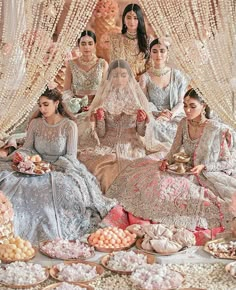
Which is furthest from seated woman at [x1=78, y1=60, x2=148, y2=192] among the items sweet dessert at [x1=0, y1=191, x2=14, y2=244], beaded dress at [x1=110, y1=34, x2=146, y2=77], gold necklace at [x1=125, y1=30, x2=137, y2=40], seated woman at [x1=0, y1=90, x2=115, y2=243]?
sweet dessert at [x1=0, y1=191, x2=14, y2=244]

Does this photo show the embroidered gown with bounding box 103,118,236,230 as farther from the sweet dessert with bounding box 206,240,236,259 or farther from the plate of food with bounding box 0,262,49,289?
the plate of food with bounding box 0,262,49,289

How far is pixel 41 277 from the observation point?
365 cm

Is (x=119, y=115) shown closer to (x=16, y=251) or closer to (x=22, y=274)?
(x=16, y=251)

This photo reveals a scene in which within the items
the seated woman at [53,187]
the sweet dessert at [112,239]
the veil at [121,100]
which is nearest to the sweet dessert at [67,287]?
the sweet dessert at [112,239]

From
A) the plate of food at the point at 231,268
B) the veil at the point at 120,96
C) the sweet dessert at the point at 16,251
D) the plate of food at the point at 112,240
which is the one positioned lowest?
the sweet dessert at the point at 16,251

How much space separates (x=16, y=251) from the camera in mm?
3877

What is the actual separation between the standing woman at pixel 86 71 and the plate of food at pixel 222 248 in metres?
2.78

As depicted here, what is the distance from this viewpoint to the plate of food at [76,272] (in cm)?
365

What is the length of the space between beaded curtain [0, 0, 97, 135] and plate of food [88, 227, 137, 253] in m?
0.86

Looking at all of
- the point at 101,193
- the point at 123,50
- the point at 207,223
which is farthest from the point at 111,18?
the point at 207,223

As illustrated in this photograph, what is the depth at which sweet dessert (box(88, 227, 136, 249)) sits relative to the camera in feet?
13.3

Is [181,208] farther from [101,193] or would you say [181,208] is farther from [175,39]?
[175,39]

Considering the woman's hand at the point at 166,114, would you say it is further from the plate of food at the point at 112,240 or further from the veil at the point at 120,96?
the plate of food at the point at 112,240

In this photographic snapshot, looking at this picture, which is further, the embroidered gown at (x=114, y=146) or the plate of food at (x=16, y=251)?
the embroidered gown at (x=114, y=146)
